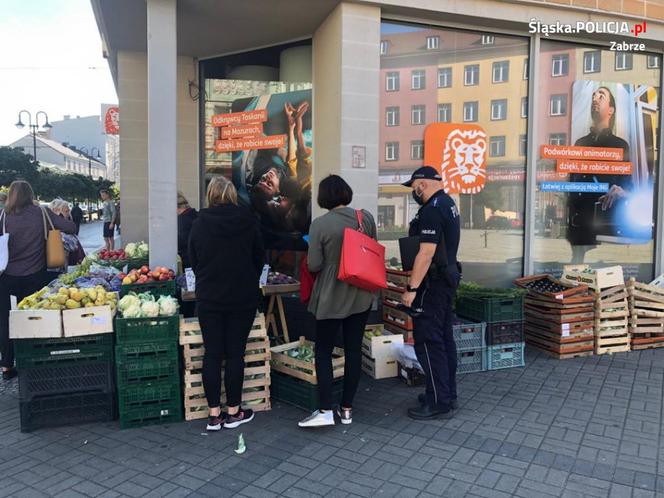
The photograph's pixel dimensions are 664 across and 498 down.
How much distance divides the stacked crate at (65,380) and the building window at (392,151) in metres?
4.21

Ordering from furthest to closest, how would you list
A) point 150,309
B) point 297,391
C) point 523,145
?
point 523,145
point 297,391
point 150,309

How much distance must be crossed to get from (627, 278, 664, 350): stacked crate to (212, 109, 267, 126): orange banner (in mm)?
5748

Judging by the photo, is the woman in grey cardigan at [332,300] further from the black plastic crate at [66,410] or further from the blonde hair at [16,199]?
the blonde hair at [16,199]

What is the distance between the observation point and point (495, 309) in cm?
548

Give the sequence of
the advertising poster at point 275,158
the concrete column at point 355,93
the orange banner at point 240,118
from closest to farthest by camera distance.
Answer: the concrete column at point 355,93 < the advertising poster at point 275,158 < the orange banner at point 240,118

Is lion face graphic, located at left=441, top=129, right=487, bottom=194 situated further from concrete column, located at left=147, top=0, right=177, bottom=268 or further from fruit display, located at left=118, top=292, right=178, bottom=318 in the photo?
fruit display, located at left=118, top=292, right=178, bottom=318

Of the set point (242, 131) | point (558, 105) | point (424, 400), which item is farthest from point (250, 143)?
point (424, 400)

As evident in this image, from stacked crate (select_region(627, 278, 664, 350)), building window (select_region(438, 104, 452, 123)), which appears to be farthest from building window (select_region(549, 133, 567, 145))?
stacked crate (select_region(627, 278, 664, 350))

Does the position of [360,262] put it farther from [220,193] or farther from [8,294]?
[8,294]

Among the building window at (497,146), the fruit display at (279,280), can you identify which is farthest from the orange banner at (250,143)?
the building window at (497,146)

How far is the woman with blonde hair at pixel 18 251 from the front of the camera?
5305mm

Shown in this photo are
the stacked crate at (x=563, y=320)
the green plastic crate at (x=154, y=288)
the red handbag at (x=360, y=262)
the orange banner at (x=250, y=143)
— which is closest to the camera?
the red handbag at (x=360, y=262)

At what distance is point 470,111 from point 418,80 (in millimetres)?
866

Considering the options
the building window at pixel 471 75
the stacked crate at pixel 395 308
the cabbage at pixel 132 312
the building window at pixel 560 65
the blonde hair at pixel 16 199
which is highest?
the building window at pixel 560 65
